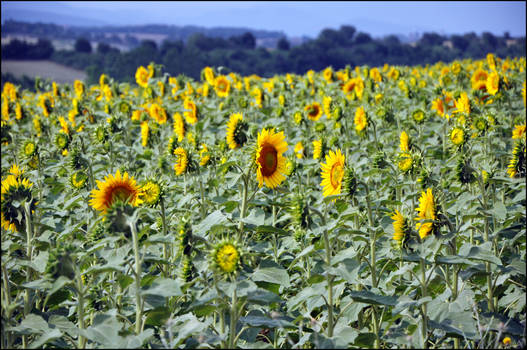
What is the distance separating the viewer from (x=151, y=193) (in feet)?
9.58

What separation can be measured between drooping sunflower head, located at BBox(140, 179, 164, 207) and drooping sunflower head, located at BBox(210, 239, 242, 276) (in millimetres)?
910

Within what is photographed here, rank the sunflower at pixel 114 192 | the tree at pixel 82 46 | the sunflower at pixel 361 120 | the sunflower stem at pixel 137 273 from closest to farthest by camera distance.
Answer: the sunflower stem at pixel 137 273 < the sunflower at pixel 114 192 < the sunflower at pixel 361 120 < the tree at pixel 82 46

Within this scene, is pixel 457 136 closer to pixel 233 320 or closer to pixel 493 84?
pixel 233 320

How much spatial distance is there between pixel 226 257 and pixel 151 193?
962 mm

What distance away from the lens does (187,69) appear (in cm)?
2991

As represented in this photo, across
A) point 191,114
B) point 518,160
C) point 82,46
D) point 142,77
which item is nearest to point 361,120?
point 518,160

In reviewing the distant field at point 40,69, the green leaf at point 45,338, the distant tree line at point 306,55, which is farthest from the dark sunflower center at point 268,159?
the distant field at point 40,69

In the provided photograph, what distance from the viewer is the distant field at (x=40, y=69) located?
34.9 metres

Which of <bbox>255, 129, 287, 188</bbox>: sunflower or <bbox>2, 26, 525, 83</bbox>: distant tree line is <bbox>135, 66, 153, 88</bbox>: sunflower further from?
<bbox>2, 26, 525, 83</bbox>: distant tree line

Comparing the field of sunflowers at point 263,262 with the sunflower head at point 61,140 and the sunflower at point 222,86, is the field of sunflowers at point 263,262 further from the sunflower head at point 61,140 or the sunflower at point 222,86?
the sunflower at point 222,86

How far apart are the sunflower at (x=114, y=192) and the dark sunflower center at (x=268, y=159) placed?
2.32 feet

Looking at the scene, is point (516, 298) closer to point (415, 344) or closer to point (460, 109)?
point (415, 344)

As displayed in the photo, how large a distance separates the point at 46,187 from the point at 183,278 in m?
2.88

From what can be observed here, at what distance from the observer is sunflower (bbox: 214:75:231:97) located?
7.91 m
